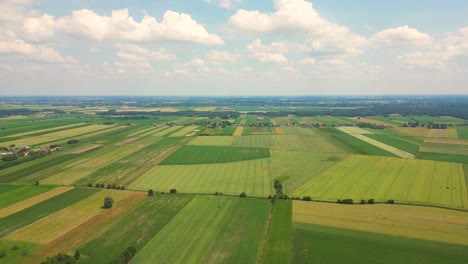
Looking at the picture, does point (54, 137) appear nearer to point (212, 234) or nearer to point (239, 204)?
point (239, 204)

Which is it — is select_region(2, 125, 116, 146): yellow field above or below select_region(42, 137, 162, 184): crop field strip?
above

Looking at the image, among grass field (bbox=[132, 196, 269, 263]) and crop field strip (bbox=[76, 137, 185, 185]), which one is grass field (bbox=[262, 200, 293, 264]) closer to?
grass field (bbox=[132, 196, 269, 263])

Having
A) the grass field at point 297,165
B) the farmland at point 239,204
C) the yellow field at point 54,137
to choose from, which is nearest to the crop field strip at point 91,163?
the farmland at point 239,204

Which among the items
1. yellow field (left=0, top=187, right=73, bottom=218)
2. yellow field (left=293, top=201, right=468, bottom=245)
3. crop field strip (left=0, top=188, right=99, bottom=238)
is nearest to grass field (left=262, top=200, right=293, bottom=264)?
yellow field (left=293, top=201, right=468, bottom=245)

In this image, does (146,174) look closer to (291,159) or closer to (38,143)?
(291,159)

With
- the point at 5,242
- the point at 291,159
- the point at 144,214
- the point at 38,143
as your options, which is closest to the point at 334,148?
the point at 291,159

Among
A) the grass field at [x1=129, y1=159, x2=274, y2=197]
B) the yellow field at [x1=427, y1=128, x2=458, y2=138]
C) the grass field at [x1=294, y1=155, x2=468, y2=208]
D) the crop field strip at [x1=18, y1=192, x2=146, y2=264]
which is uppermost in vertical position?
Answer: the yellow field at [x1=427, y1=128, x2=458, y2=138]

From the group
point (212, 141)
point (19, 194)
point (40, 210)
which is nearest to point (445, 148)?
point (212, 141)
